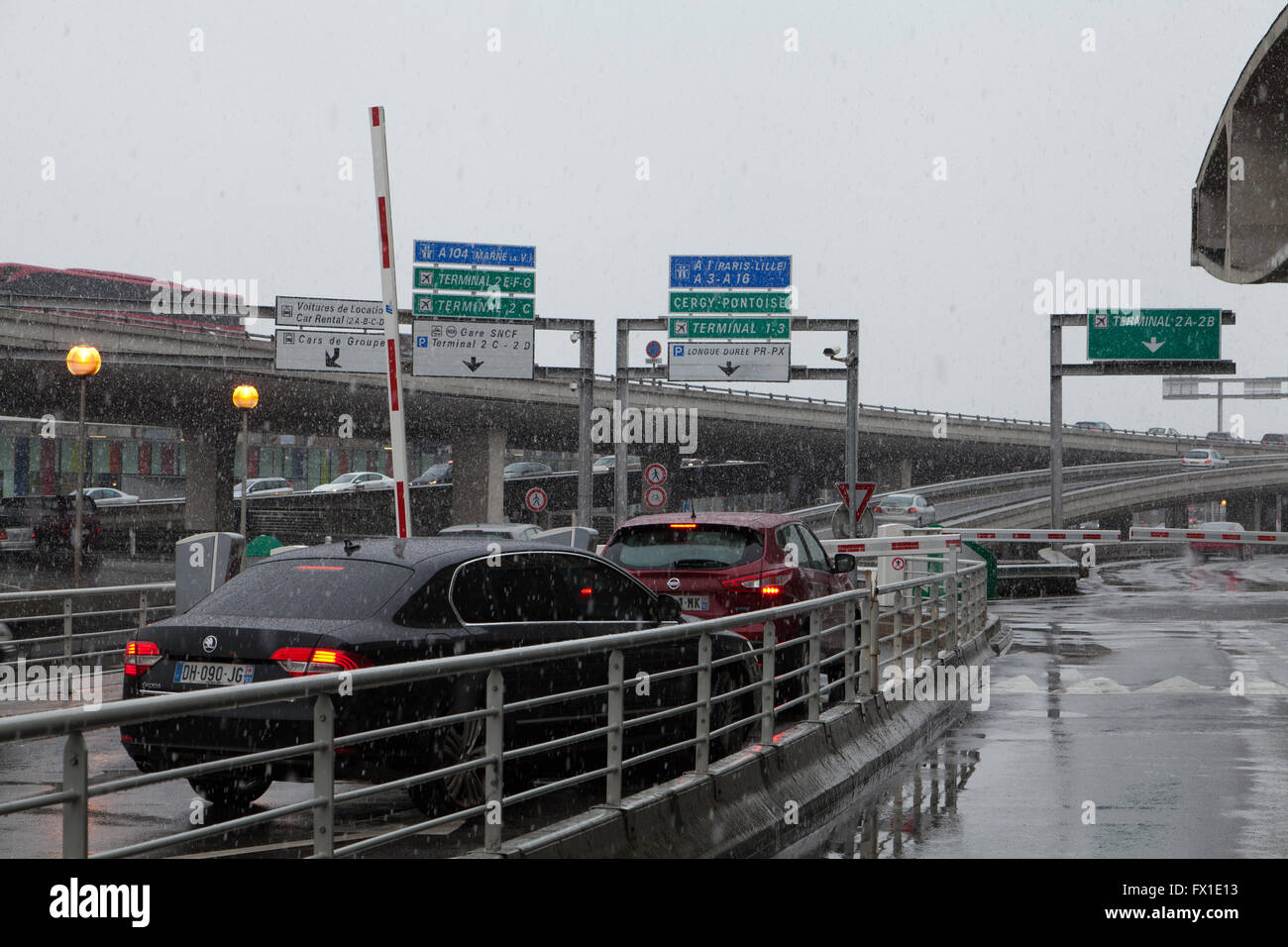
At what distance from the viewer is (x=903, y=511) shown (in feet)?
187

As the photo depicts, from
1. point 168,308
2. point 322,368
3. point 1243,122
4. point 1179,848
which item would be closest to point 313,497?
point 168,308

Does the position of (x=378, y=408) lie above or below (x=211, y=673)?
above

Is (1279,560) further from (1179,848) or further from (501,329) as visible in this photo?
(1179,848)

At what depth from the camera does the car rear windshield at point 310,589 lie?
8.09 metres

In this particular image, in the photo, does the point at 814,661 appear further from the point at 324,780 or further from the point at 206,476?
the point at 206,476

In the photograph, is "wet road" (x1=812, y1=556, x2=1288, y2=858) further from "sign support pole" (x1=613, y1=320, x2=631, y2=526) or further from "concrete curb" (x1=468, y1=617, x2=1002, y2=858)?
"sign support pole" (x1=613, y1=320, x2=631, y2=526)

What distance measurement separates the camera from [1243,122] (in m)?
13.5

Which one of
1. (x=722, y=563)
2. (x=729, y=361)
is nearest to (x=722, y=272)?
(x=729, y=361)

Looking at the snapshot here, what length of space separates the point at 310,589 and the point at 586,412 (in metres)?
25.5

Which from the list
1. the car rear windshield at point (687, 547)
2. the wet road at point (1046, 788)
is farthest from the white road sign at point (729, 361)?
the car rear windshield at point (687, 547)

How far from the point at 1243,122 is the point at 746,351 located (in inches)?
867

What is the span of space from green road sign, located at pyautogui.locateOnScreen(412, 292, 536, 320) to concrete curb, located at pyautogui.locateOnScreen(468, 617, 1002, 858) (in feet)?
70.5

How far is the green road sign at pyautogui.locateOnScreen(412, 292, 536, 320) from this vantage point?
107ft

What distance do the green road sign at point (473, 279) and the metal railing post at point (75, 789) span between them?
28.6 meters
